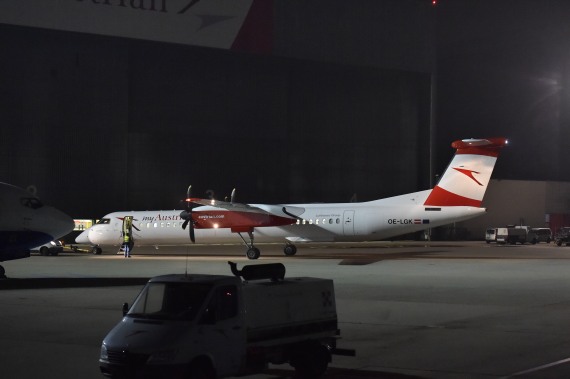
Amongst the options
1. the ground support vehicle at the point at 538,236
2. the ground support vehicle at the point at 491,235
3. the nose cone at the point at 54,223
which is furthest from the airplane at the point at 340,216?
the ground support vehicle at the point at 538,236

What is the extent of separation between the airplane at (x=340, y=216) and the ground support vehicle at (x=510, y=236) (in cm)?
2515

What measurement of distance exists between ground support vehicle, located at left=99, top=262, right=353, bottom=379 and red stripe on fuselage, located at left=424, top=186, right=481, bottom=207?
3095 centimetres

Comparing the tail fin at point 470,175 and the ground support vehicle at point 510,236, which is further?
the ground support vehicle at point 510,236

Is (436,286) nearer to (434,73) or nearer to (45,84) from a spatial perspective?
(45,84)

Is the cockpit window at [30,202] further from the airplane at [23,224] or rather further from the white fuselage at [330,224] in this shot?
the white fuselage at [330,224]

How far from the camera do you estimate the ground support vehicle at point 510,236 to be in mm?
66625

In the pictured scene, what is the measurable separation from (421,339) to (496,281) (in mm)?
13354

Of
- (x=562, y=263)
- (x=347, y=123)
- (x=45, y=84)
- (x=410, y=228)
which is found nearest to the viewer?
(x=562, y=263)

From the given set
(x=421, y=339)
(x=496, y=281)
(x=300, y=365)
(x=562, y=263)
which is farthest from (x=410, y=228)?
(x=300, y=365)

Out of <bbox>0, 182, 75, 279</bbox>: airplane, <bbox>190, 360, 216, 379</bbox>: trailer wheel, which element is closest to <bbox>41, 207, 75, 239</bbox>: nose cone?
<bbox>0, 182, 75, 279</bbox>: airplane

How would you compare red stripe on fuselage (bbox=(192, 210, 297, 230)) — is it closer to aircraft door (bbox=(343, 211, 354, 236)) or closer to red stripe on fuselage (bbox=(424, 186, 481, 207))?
aircraft door (bbox=(343, 211, 354, 236))

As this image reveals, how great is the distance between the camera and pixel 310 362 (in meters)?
11.4

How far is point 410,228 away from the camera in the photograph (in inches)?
1729

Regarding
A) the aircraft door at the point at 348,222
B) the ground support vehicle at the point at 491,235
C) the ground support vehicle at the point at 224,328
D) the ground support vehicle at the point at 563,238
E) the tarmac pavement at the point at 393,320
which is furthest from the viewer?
the ground support vehicle at the point at 491,235
